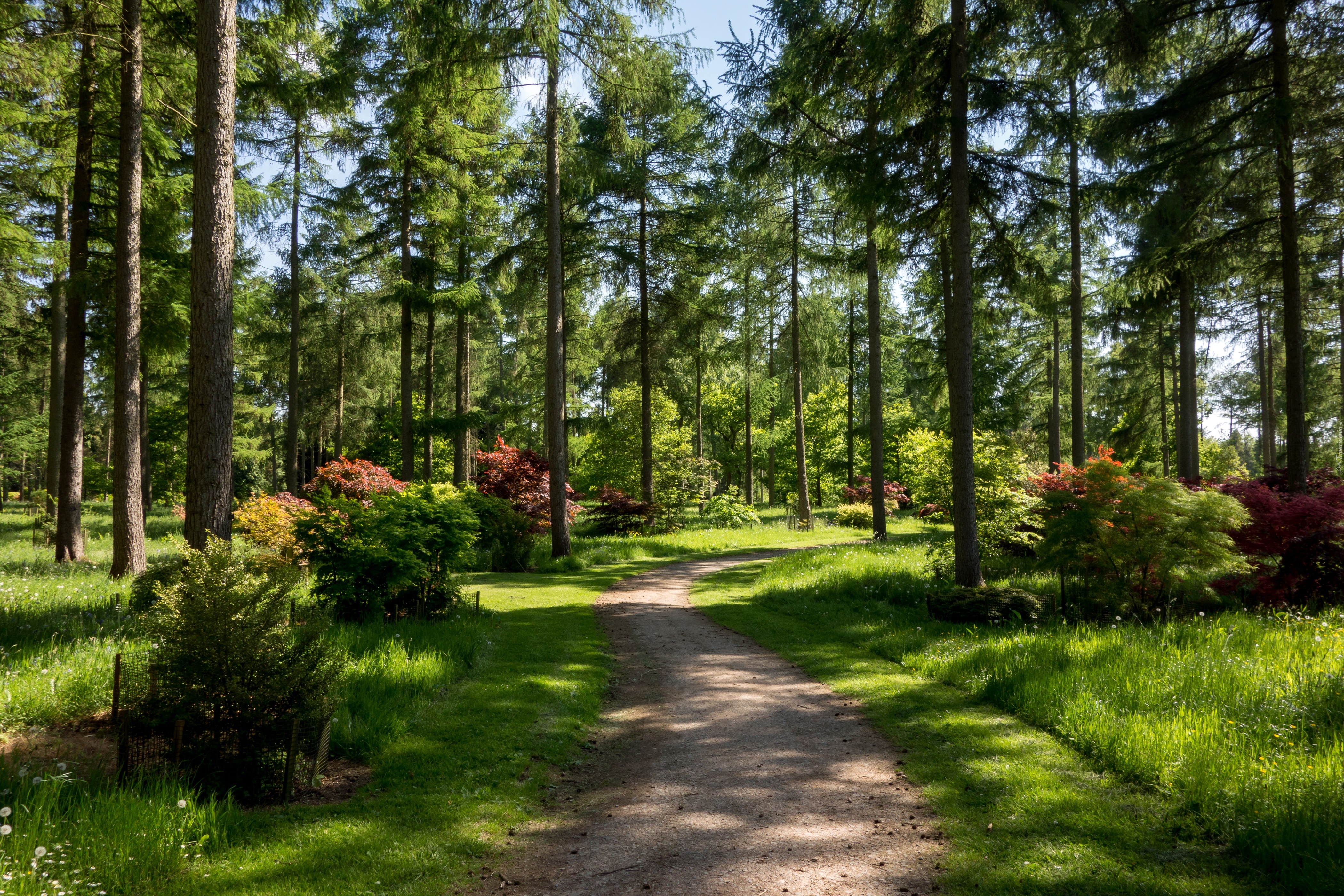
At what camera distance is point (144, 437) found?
20953mm

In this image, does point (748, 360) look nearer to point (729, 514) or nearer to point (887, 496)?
point (729, 514)

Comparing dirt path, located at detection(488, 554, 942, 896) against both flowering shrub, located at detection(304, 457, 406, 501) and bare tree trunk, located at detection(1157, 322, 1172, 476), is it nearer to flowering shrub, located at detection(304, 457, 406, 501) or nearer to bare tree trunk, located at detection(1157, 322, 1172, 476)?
flowering shrub, located at detection(304, 457, 406, 501)

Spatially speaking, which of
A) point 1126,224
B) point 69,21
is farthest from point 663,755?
point 1126,224

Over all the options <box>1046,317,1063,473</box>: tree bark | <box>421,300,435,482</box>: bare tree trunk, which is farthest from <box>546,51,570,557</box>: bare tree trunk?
<box>1046,317,1063,473</box>: tree bark

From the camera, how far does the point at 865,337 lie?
112 feet

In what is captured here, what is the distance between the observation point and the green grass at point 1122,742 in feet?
12.5

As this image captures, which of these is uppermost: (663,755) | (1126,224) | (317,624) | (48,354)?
(1126,224)

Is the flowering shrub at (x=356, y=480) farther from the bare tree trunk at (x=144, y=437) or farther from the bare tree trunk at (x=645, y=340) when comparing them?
the bare tree trunk at (x=645, y=340)

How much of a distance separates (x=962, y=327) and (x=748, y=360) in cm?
1947

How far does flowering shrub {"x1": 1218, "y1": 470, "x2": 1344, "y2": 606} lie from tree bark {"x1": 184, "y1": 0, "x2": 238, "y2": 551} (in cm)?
1287

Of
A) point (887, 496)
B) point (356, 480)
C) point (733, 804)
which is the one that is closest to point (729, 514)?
point (887, 496)

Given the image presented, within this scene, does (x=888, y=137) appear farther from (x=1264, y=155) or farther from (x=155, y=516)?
(x=155, y=516)

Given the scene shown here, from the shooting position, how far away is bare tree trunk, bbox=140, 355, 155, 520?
14.9 m

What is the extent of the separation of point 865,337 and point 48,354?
36.5 meters
